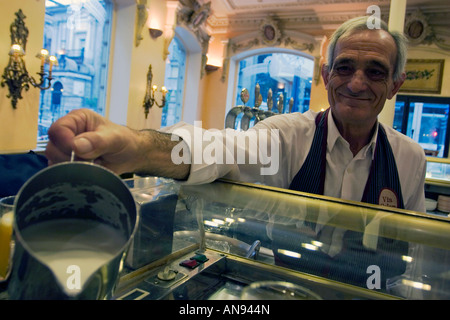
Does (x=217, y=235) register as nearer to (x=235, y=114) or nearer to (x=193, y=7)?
(x=235, y=114)

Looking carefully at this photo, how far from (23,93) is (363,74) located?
3.83 metres

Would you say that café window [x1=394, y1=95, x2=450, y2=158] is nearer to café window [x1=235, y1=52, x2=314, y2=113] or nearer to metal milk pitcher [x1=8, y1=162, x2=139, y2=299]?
café window [x1=235, y1=52, x2=314, y2=113]

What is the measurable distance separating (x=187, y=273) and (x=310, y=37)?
8476mm

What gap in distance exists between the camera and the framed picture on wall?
721 cm

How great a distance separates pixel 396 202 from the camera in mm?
1312

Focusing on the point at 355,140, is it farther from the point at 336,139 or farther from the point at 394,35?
the point at 394,35

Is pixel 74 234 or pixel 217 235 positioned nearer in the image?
pixel 74 234

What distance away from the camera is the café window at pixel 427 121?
23.9 feet

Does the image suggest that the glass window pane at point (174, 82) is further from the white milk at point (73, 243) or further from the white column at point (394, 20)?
the white milk at point (73, 243)

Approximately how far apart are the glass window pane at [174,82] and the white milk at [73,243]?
7.77 m

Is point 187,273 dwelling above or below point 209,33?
below

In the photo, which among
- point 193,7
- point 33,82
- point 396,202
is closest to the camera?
point 396,202

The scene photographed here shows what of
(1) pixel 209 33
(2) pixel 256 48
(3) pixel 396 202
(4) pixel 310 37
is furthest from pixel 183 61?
(3) pixel 396 202

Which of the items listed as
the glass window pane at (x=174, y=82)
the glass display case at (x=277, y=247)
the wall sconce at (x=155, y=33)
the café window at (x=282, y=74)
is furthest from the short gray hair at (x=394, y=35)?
the café window at (x=282, y=74)
